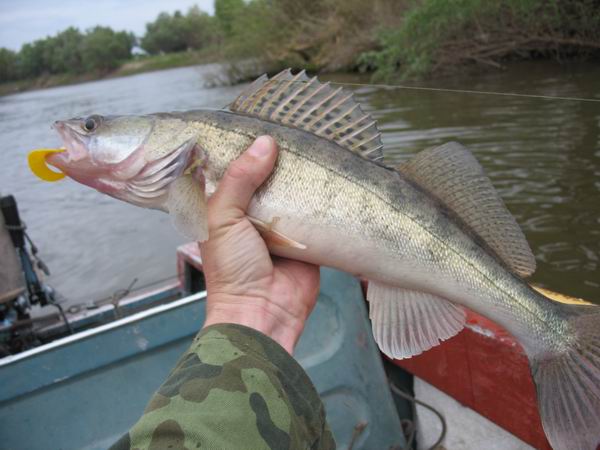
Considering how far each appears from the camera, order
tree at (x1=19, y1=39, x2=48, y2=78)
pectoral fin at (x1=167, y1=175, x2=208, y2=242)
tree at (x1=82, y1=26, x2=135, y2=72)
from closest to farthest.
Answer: pectoral fin at (x1=167, y1=175, x2=208, y2=242)
tree at (x1=82, y1=26, x2=135, y2=72)
tree at (x1=19, y1=39, x2=48, y2=78)

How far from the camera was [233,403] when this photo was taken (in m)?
→ 1.29

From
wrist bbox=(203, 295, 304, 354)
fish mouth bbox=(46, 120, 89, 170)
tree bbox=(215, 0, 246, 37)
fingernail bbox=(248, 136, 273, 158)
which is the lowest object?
wrist bbox=(203, 295, 304, 354)

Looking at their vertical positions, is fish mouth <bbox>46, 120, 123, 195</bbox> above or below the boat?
above

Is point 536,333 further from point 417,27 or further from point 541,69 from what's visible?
point 417,27

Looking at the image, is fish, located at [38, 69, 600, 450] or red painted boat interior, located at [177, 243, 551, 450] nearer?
fish, located at [38, 69, 600, 450]

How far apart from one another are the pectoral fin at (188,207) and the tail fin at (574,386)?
144 centimetres

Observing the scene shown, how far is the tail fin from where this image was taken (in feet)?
6.22

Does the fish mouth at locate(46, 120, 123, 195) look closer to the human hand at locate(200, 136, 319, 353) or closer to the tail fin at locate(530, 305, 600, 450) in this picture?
the human hand at locate(200, 136, 319, 353)

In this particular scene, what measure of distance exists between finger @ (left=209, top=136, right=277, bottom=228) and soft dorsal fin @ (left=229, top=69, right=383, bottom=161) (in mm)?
A: 205

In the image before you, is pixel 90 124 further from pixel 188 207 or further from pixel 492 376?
pixel 492 376

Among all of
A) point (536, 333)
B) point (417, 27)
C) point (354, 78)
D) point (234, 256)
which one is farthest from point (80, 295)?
point (354, 78)

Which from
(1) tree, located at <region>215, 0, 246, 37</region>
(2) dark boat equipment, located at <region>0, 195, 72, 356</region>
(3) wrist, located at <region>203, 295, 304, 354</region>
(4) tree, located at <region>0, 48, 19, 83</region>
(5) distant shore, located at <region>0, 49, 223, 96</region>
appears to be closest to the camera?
(3) wrist, located at <region>203, 295, 304, 354</region>

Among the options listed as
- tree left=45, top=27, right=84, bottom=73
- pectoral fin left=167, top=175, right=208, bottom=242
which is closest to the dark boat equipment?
pectoral fin left=167, top=175, right=208, bottom=242

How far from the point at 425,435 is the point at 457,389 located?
48cm
